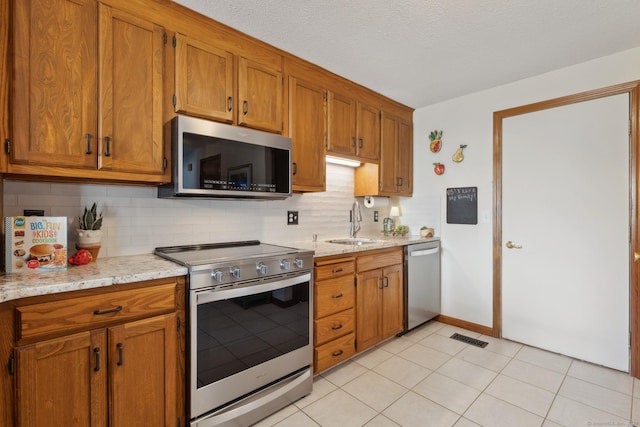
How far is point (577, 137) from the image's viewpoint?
247 centimetres

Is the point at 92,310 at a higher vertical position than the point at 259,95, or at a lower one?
lower

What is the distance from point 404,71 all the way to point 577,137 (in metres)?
1.49

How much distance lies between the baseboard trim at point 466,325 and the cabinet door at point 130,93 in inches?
119

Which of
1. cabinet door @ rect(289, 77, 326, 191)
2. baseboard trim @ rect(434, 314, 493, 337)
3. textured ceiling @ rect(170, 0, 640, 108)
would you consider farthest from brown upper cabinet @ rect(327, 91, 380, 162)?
baseboard trim @ rect(434, 314, 493, 337)

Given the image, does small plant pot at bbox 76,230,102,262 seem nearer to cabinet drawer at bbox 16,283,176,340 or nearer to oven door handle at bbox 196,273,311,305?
cabinet drawer at bbox 16,283,176,340

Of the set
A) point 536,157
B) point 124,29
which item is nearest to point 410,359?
point 536,157

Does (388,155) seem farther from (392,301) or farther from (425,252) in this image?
(392,301)

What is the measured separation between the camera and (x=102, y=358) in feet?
4.28

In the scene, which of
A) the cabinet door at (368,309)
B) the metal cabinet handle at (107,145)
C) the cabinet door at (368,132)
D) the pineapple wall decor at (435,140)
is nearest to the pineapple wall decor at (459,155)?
the pineapple wall decor at (435,140)

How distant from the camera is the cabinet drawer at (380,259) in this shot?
2.46 metres

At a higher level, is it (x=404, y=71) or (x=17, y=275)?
(x=404, y=71)

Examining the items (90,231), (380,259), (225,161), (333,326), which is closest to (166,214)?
(90,231)

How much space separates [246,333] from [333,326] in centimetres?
75

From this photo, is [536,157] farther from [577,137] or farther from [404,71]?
[404,71]
